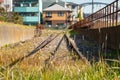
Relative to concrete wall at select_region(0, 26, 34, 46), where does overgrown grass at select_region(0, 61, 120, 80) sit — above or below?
above

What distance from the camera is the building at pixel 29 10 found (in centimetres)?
11136

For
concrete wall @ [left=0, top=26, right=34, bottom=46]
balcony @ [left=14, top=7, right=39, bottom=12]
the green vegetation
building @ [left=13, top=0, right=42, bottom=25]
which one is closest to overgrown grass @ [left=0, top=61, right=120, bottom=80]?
concrete wall @ [left=0, top=26, right=34, bottom=46]

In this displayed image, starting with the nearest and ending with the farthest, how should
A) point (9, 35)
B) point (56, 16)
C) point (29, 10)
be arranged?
point (9, 35), point (29, 10), point (56, 16)

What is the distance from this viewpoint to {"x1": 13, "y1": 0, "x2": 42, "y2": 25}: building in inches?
4384

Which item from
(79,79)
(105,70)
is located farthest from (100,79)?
(105,70)

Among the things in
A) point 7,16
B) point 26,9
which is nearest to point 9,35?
point 7,16

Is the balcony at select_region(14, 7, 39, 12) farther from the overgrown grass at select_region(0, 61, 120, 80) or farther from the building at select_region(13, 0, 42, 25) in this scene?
the overgrown grass at select_region(0, 61, 120, 80)

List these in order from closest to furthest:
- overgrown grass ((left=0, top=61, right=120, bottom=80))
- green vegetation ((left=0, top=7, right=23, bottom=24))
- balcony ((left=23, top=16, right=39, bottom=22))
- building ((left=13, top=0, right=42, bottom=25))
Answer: overgrown grass ((left=0, top=61, right=120, bottom=80)) → green vegetation ((left=0, top=7, right=23, bottom=24)) → balcony ((left=23, top=16, right=39, bottom=22)) → building ((left=13, top=0, right=42, bottom=25))

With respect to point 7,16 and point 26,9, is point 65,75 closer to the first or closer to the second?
point 7,16

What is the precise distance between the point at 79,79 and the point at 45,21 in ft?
372

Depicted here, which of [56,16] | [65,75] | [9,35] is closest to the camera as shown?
[65,75]

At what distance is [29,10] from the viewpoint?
111 metres

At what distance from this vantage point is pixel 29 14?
374 feet

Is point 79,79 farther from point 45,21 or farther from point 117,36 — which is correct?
point 45,21
